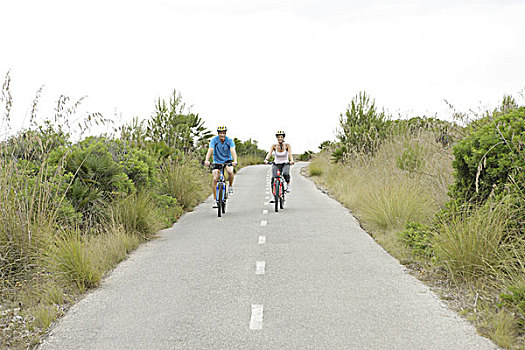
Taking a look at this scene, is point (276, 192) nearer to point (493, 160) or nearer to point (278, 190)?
point (278, 190)

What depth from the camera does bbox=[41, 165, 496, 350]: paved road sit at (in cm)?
482

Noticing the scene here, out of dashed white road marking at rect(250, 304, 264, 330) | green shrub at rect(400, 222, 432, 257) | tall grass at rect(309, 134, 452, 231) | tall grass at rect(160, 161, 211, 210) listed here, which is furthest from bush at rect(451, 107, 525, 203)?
tall grass at rect(160, 161, 211, 210)

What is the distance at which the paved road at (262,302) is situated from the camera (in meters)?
4.82

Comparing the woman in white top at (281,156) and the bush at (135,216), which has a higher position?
the woman in white top at (281,156)

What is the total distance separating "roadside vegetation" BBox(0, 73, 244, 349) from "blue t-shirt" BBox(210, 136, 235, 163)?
1.74 metres

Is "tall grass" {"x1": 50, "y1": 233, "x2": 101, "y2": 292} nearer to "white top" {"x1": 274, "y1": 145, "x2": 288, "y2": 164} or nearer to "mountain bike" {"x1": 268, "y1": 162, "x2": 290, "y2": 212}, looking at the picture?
"mountain bike" {"x1": 268, "y1": 162, "x2": 290, "y2": 212}

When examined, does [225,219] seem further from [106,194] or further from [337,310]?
[337,310]

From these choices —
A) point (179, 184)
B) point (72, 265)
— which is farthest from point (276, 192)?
point (72, 265)

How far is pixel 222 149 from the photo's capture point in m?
14.0

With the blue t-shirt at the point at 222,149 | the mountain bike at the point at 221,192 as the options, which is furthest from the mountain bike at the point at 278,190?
the blue t-shirt at the point at 222,149

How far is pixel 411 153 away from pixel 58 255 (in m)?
9.90

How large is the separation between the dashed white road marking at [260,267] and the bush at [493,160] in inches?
114

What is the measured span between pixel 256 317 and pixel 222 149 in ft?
29.2

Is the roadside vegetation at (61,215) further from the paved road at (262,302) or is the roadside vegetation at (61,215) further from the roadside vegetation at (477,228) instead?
the roadside vegetation at (477,228)
